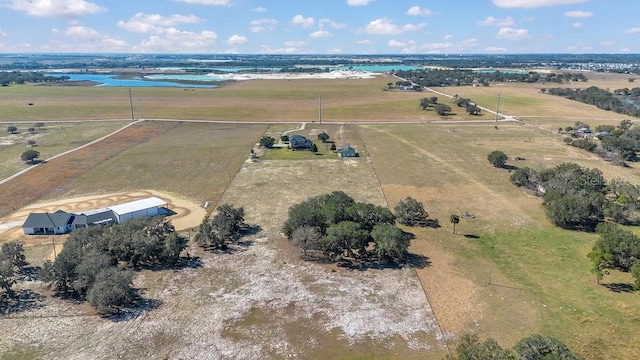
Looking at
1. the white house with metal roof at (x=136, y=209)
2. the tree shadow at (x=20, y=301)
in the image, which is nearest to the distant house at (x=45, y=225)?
the white house with metal roof at (x=136, y=209)

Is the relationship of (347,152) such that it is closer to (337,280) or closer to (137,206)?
(137,206)

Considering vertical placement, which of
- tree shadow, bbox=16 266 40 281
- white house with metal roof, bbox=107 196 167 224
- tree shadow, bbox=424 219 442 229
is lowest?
tree shadow, bbox=16 266 40 281

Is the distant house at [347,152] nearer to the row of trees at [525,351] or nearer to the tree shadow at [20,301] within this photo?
the tree shadow at [20,301]

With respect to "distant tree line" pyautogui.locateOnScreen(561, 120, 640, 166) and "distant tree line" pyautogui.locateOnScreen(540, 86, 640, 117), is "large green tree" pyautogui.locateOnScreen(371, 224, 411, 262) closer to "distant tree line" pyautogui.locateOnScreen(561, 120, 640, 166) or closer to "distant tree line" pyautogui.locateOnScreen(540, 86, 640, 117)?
"distant tree line" pyautogui.locateOnScreen(561, 120, 640, 166)

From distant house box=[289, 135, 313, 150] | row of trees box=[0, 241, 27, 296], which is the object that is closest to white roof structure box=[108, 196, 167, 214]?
row of trees box=[0, 241, 27, 296]

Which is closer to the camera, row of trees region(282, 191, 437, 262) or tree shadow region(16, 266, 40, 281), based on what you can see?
tree shadow region(16, 266, 40, 281)

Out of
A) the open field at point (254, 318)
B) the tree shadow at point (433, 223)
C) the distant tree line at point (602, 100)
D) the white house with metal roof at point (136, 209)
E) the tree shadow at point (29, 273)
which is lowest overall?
the open field at point (254, 318)

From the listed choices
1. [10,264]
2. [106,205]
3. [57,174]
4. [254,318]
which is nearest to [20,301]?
[10,264]
